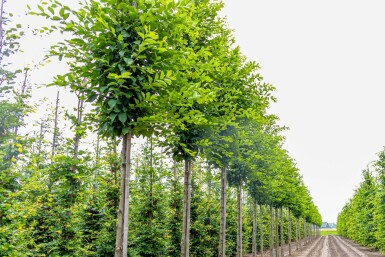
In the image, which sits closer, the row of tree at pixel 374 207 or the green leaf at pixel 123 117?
the green leaf at pixel 123 117

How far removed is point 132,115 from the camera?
4957mm

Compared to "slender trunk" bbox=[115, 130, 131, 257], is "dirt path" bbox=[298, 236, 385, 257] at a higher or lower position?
lower

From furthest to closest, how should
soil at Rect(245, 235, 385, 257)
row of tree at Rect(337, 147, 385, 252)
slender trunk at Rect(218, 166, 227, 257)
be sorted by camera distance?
soil at Rect(245, 235, 385, 257)
row of tree at Rect(337, 147, 385, 252)
slender trunk at Rect(218, 166, 227, 257)

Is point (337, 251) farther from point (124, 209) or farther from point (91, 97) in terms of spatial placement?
point (91, 97)

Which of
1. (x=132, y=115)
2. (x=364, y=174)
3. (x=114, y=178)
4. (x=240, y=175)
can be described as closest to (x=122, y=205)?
(x=132, y=115)

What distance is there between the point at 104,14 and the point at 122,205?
9.06 feet

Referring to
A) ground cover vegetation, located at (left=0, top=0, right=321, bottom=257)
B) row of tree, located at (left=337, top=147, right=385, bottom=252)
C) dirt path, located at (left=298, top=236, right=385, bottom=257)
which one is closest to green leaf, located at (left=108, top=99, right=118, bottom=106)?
ground cover vegetation, located at (left=0, top=0, right=321, bottom=257)

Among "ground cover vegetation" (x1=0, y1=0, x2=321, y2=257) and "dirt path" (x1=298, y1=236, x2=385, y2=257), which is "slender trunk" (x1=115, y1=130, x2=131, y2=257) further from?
"dirt path" (x1=298, y1=236, x2=385, y2=257)

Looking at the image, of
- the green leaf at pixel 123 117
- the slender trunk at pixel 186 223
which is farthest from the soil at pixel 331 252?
the green leaf at pixel 123 117

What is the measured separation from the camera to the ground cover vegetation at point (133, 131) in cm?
454

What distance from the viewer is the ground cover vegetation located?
454 centimetres

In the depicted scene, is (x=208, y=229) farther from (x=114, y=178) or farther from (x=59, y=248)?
(x=59, y=248)

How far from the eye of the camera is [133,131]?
513 centimetres

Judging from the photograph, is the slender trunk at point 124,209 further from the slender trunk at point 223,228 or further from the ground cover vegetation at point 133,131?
the slender trunk at point 223,228
